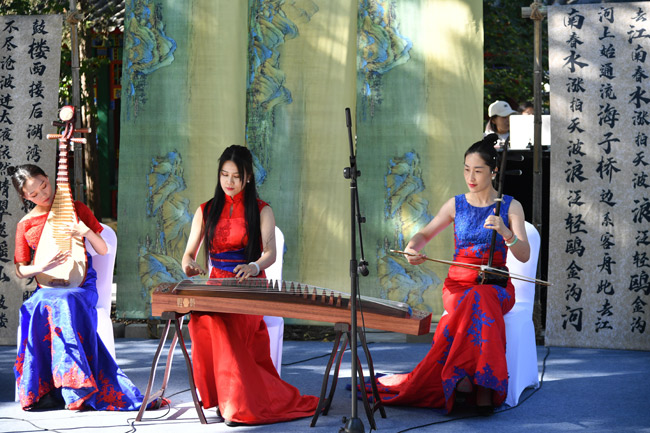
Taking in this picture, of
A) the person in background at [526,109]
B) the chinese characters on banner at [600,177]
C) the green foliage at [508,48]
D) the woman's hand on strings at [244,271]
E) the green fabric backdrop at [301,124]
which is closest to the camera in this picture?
the woman's hand on strings at [244,271]

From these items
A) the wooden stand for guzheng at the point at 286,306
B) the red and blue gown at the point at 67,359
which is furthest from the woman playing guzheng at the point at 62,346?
the wooden stand for guzheng at the point at 286,306

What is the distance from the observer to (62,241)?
3975 mm

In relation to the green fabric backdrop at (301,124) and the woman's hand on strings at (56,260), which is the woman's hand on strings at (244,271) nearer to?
the woman's hand on strings at (56,260)

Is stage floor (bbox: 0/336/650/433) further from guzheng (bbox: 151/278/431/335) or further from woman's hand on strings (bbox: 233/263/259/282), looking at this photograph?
woman's hand on strings (bbox: 233/263/259/282)

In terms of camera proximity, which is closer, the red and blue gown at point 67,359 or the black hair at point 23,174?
the red and blue gown at point 67,359

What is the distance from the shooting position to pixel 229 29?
5.31 metres

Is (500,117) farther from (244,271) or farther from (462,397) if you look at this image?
(244,271)

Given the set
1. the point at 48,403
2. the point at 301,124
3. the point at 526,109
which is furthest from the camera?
the point at 526,109

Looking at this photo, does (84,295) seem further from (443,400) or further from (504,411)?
(504,411)

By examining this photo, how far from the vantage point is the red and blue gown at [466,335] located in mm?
3684

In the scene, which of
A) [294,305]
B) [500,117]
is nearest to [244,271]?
[294,305]

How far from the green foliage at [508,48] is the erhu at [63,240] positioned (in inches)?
213

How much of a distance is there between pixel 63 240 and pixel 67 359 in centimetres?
52

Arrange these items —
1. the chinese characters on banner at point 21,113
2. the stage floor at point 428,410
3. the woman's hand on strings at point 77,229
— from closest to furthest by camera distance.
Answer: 1. the stage floor at point 428,410
2. the woman's hand on strings at point 77,229
3. the chinese characters on banner at point 21,113
